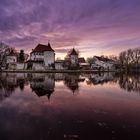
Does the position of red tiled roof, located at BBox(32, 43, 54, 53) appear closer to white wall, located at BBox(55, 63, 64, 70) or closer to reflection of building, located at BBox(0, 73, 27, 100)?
white wall, located at BBox(55, 63, 64, 70)

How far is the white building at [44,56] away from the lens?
73438mm

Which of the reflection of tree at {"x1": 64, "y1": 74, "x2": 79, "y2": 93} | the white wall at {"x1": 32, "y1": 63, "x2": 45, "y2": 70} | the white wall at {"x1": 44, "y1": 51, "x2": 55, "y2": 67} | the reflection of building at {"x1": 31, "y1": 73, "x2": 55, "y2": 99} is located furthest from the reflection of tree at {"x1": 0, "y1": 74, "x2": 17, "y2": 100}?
the white wall at {"x1": 44, "y1": 51, "x2": 55, "y2": 67}

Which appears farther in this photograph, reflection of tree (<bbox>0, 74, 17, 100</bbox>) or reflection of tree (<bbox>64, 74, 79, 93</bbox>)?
reflection of tree (<bbox>64, 74, 79, 93</bbox>)

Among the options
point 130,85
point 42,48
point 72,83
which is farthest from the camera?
point 42,48

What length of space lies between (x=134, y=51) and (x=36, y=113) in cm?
10566

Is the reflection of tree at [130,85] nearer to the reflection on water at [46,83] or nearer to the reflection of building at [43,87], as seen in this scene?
the reflection on water at [46,83]

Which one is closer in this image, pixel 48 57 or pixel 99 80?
pixel 99 80

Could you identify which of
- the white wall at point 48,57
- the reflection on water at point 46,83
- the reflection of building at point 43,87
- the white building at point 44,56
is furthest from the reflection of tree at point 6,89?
the white wall at point 48,57

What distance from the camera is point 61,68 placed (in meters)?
78.6

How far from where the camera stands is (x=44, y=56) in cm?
7362

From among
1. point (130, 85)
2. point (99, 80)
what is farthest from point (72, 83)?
point (99, 80)

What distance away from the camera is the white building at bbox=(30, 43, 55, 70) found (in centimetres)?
7344

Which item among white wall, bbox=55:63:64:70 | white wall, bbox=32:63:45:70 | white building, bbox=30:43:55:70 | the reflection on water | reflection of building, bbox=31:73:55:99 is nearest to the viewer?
reflection of building, bbox=31:73:55:99

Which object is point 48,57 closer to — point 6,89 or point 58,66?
point 58,66
